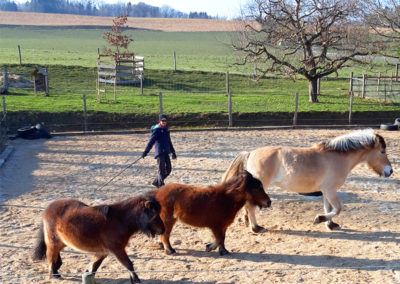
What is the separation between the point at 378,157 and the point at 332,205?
1.12 metres

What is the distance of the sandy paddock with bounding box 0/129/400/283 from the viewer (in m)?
5.82

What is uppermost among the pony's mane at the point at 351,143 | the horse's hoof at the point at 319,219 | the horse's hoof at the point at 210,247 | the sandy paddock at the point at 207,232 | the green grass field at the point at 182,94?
the pony's mane at the point at 351,143

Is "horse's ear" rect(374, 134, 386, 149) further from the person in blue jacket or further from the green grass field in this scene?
the green grass field

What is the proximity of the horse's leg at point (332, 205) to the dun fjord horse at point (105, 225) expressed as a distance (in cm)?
295

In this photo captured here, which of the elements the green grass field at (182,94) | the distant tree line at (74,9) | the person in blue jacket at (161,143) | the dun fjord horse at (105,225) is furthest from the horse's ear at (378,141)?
the distant tree line at (74,9)

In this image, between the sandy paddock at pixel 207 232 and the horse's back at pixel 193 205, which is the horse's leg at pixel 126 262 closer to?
the sandy paddock at pixel 207 232

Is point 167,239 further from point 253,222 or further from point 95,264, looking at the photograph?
point 253,222

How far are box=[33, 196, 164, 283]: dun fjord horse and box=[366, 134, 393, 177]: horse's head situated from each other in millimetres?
3823

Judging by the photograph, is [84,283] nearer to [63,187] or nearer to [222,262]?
[222,262]

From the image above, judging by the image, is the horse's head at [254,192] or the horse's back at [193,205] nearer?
the horse's back at [193,205]

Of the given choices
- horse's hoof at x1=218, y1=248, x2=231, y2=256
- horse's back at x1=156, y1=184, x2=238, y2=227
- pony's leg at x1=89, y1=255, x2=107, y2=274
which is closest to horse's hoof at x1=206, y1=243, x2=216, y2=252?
horse's hoof at x1=218, y1=248, x2=231, y2=256

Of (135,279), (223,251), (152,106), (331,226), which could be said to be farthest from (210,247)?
(152,106)

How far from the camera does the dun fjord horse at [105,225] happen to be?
531 cm

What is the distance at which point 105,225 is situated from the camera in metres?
5.32
